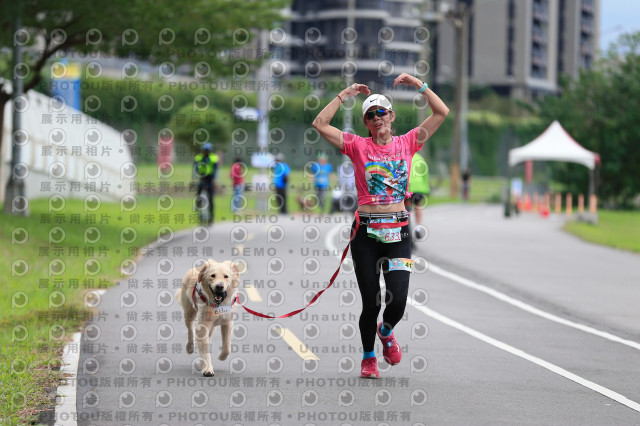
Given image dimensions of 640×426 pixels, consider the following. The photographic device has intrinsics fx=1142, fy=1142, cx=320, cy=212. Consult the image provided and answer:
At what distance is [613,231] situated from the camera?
33656 mm

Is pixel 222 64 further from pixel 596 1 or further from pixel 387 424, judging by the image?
pixel 596 1

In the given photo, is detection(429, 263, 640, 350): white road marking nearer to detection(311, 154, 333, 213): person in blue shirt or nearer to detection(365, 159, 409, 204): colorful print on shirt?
detection(365, 159, 409, 204): colorful print on shirt

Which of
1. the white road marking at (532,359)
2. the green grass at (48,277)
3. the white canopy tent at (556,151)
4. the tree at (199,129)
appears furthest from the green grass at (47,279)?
→ the white canopy tent at (556,151)

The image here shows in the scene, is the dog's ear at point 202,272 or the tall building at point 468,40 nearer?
the dog's ear at point 202,272

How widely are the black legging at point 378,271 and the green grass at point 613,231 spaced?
17.4 m

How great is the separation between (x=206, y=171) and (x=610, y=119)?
32010mm

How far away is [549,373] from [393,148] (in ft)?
8.07

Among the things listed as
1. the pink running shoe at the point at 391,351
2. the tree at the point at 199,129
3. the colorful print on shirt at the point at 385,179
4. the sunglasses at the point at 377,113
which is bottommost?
the pink running shoe at the point at 391,351

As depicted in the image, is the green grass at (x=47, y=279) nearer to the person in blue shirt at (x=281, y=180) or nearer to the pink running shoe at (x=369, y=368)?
the pink running shoe at (x=369, y=368)

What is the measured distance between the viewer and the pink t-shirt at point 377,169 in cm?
837

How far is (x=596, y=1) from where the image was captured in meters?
125

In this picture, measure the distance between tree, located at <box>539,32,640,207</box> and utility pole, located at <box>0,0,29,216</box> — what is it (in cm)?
3257

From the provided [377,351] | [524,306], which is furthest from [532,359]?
[524,306]

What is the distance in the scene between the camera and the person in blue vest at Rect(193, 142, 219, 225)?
25344 mm
